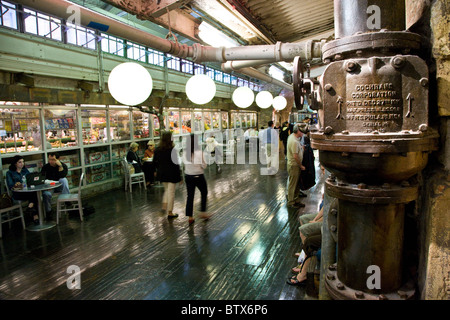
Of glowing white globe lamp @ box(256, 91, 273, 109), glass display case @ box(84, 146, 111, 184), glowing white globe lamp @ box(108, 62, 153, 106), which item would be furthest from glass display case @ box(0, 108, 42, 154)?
glowing white globe lamp @ box(256, 91, 273, 109)

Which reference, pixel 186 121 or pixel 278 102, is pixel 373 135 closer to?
pixel 278 102

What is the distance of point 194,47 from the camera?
15.3 ft

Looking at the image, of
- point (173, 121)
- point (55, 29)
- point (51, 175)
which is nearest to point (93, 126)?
point (51, 175)

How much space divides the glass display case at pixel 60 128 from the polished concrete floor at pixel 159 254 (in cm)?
194

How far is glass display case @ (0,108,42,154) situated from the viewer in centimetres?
611

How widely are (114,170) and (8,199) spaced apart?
3.66 metres

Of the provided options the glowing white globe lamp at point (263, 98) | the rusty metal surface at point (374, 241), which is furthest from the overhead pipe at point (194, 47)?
the glowing white globe lamp at point (263, 98)

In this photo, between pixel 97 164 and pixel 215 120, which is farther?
pixel 215 120

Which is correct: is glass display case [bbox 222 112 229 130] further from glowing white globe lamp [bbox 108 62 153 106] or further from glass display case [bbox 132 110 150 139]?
glowing white globe lamp [bbox 108 62 153 106]

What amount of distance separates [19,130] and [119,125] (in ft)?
10.0

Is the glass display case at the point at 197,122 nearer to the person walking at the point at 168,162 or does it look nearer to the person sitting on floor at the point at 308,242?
the person walking at the point at 168,162

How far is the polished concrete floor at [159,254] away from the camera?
3.38 meters

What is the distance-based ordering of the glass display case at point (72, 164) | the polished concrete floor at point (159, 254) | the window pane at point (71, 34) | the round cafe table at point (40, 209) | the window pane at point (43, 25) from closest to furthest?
1. the polished concrete floor at point (159, 254)
2. the round cafe table at point (40, 209)
3. the window pane at point (43, 25)
4. the window pane at point (71, 34)
5. the glass display case at point (72, 164)

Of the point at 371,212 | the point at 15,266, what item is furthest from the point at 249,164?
the point at 371,212
